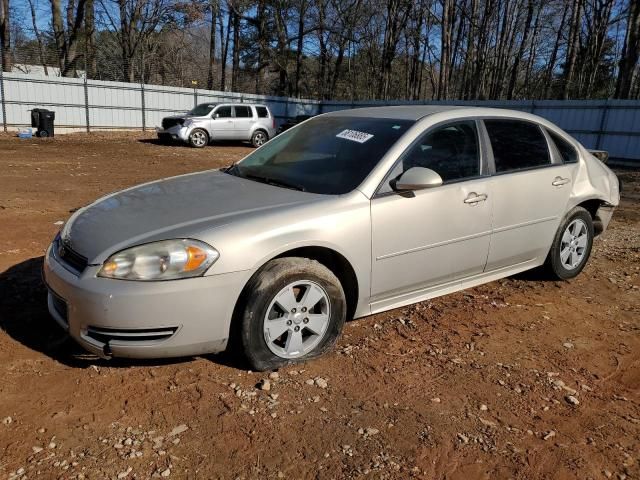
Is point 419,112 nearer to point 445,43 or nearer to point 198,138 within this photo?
point 198,138

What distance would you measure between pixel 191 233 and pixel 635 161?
1861 centimetres

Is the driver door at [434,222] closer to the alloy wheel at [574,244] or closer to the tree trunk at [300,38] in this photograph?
the alloy wheel at [574,244]

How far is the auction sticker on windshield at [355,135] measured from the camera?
3.80 meters

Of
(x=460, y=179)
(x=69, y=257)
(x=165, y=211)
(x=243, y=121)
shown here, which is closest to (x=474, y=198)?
(x=460, y=179)

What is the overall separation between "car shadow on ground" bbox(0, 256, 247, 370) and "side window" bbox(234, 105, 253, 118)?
16.8 m

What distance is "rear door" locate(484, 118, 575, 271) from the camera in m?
4.08

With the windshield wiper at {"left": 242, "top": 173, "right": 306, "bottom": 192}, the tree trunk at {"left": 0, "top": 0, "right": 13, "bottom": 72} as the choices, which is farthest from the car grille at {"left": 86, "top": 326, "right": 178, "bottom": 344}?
the tree trunk at {"left": 0, "top": 0, "right": 13, "bottom": 72}

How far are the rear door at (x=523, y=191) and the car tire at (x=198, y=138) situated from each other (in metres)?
16.4

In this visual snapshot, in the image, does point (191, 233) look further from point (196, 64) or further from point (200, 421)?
point (196, 64)

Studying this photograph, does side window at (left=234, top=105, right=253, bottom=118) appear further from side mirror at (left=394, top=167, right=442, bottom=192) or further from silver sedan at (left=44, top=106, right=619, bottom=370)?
side mirror at (left=394, top=167, right=442, bottom=192)

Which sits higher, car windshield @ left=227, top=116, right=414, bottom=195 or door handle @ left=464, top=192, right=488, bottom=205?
car windshield @ left=227, top=116, right=414, bottom=195

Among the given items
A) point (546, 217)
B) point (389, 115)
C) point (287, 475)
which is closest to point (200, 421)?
point (287, 475)

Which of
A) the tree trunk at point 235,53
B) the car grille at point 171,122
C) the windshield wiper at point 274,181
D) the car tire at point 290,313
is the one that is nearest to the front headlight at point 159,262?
the car tire at point 290,313

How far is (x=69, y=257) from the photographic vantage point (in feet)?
10.0
